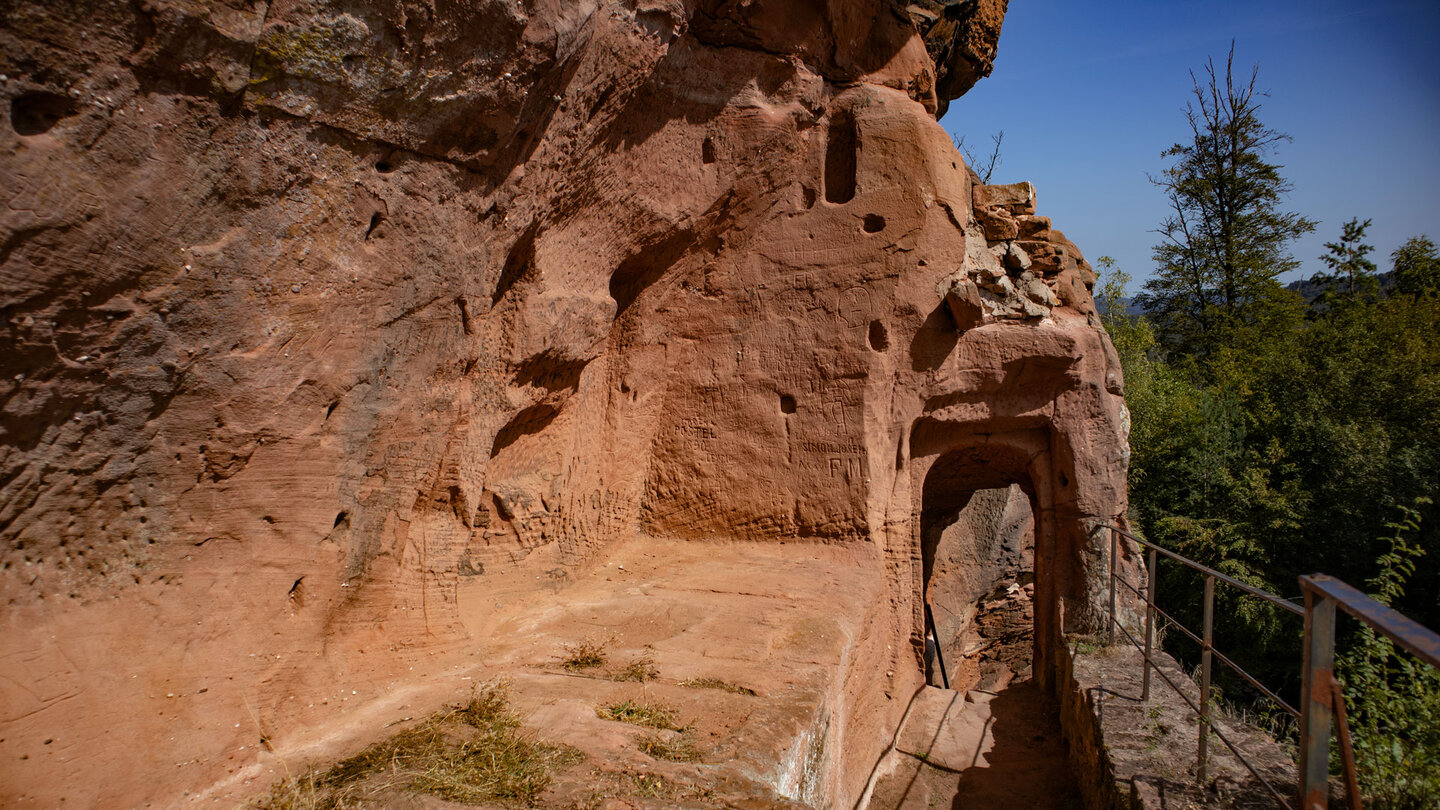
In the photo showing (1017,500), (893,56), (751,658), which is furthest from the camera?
(1017,500)

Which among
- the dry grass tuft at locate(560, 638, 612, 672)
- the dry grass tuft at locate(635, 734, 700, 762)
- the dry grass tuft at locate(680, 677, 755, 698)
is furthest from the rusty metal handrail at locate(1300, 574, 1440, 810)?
the dry grass tuft at locate(560, 638, 612, 672)

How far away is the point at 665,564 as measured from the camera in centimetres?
607

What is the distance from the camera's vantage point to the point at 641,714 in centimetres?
324

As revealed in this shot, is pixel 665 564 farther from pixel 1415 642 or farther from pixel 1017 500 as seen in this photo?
pixel 1017 500

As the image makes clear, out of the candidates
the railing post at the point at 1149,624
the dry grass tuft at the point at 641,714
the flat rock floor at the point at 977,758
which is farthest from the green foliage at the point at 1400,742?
the flat rock floor at the point at 977,758

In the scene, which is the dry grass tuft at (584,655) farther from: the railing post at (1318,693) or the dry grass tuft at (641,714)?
the railing post at (1318,693)

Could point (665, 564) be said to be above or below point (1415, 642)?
below

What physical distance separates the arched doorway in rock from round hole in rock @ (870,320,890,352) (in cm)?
423

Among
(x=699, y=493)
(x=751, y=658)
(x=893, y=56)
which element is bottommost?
(x=751, y=658)

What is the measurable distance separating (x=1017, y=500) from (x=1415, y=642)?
12562 millimetres

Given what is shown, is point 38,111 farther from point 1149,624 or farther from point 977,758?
point 977,758

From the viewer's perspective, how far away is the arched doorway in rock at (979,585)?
466 inches

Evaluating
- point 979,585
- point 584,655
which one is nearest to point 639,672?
point 584,655

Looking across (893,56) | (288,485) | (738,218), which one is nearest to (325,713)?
(288,485)
